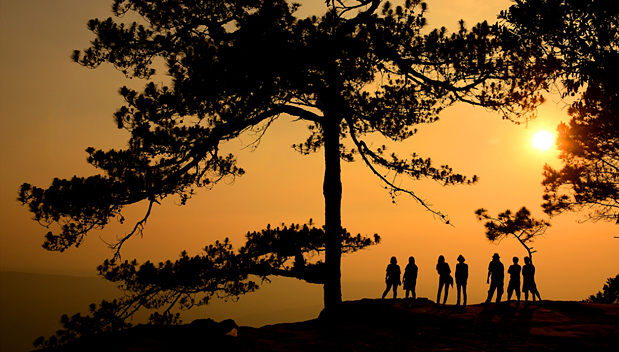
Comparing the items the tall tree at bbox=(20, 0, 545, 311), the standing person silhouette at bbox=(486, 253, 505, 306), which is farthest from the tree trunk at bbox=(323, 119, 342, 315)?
the standing person silhouette at bbox=(486, 253, 505, 306)

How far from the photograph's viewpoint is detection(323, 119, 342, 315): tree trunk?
9914mm

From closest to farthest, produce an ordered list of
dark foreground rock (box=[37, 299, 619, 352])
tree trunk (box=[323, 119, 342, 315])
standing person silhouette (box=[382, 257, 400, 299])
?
dark foreground rock (box=[37, 299, 619, 352]) → tree trunk (box=[323, 119, 342, 315]) → standing person silhouette (box=[382, 257, 400, 299])

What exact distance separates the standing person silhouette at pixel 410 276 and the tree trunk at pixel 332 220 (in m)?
3.25

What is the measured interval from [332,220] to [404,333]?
3.17 meters

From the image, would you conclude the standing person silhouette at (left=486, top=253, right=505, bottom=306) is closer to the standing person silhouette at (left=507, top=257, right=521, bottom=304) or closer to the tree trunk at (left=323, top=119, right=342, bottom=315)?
the standing person silhouette at (left=507, top=257, right=521, bottom=304)

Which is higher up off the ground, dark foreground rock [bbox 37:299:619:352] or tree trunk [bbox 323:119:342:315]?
tree trunk [bbox 323:119:342:315]

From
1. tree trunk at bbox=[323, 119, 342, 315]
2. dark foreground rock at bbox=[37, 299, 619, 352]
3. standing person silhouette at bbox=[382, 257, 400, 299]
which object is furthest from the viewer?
standing person silhouette at bbox=[382, 257, 400, 299]

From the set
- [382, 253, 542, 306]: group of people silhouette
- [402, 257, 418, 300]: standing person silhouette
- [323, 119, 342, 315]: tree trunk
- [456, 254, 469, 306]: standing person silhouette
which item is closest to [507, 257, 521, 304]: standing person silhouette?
[382, 253, 542, 306]: group of people silhouette

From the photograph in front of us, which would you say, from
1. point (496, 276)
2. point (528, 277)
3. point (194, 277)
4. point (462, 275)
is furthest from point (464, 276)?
point (194, 277)

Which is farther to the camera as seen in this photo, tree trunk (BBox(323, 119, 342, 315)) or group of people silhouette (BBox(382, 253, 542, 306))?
group of people silhouette (BBox(382, 253, 542, 306))

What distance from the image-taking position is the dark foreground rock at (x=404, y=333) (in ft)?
23.1

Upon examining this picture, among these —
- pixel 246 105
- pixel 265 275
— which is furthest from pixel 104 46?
pixel 265 275

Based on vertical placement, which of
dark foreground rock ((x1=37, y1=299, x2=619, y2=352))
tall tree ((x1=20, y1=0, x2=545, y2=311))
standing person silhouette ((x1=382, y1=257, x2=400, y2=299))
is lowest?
dark foreground rock ((x1=37, y1=299, x2=619, y2=352))

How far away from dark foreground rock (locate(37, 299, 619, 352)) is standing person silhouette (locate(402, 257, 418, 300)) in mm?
699
